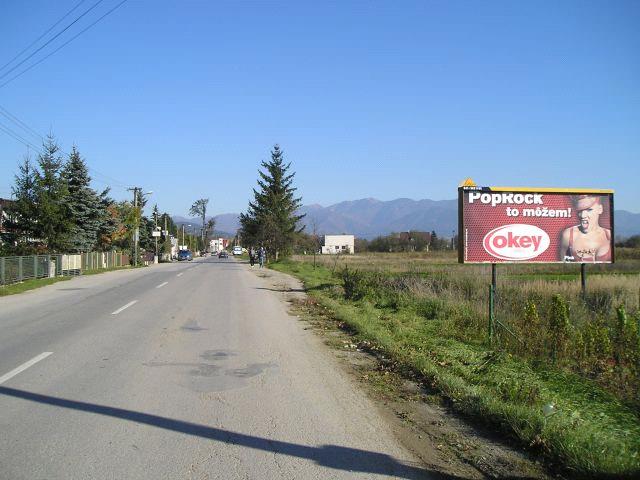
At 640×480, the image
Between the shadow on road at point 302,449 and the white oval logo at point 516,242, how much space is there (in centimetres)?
993

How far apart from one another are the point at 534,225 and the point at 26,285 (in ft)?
70.0

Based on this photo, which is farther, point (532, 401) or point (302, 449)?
point (532, 401)

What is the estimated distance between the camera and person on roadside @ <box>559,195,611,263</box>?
49.4ft

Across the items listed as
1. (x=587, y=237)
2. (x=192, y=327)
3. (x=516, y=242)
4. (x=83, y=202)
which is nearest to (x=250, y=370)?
(x=192, y=327)

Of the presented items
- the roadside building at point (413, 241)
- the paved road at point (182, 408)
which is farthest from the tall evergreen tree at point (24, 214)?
the roadside building at point (413, 241)

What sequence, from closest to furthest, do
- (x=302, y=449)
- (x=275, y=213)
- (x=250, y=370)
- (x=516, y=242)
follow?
(x=302, y=449) < (x=250, y=370) < (x=516, y=242) < (x=275, y=213)

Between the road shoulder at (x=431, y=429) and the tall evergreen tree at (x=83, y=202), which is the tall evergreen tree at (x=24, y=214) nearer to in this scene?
the tall evergreen tree at (x=83, y=202)

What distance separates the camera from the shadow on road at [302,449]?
475cm

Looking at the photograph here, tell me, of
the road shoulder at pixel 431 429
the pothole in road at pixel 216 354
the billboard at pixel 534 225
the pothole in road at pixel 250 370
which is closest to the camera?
the road shoulder at pixel 431 429

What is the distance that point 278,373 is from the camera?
8.27m

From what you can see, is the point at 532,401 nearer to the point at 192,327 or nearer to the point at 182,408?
the point at 182,408

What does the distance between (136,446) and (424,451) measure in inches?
103

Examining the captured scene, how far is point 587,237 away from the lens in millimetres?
15391

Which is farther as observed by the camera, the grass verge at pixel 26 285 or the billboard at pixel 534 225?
the grass verge at pixel 26 285
